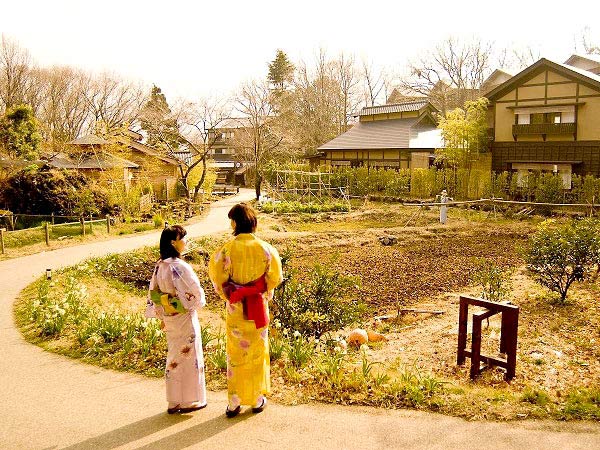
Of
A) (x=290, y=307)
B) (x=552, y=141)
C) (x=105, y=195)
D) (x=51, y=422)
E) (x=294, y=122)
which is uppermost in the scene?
(x=294, y=122)

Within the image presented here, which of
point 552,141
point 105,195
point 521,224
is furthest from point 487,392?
point 552,141

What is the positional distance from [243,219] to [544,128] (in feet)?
69.0

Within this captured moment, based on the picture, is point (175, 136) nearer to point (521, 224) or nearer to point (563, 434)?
point (521, 224)

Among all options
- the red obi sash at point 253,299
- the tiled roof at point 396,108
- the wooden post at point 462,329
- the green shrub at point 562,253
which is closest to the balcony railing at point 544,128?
the tiled roof at point 396,108

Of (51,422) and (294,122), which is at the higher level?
(294,122)

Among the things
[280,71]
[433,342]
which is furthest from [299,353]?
[280,71]

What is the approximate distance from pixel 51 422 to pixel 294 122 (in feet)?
124

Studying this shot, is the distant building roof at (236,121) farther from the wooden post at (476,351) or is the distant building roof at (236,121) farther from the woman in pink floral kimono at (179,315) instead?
the woman in pink floral kimono at (179,315)

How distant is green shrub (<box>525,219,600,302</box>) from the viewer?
7.68 m

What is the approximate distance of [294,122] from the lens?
40.3 metres

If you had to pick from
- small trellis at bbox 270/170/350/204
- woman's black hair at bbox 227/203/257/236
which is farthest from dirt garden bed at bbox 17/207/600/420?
small trellis at bbox 270/170/350/204

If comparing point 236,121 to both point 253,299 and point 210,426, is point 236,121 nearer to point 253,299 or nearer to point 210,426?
point 253,299

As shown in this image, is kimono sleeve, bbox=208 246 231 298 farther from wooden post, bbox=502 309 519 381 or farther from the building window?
the building window

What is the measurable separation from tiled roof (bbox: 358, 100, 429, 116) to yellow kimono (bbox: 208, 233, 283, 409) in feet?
88.6
